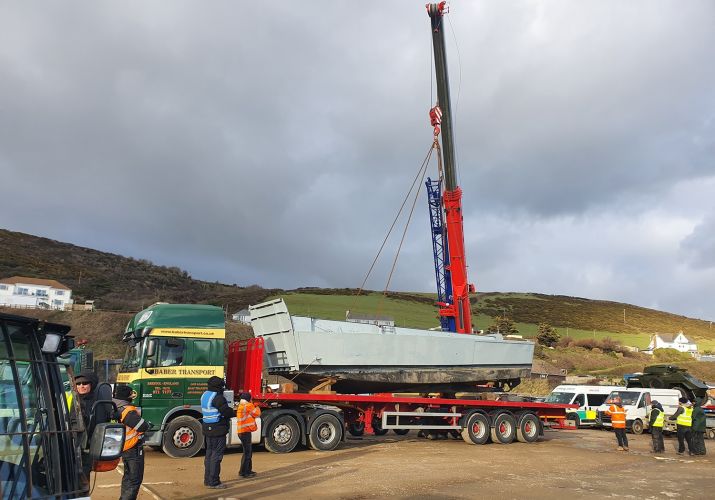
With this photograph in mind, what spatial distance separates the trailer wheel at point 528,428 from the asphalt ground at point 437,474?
95 centimetres

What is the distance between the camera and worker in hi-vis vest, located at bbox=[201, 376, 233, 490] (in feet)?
28.1

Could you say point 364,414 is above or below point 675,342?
below

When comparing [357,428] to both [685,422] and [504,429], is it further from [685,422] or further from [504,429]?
[685,422]

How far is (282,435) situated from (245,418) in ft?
9.84

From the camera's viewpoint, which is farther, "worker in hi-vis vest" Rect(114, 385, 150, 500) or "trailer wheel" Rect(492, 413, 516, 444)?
"trailer wheel" Rect(492, 413, 516, 444)

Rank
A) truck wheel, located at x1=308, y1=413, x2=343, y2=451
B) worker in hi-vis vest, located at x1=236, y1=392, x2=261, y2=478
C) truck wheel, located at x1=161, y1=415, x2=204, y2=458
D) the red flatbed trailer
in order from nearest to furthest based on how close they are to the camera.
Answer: worker in hi-vis vest, located at x1=236, y1=392, x2=261, y2=478 → truck wheel, located at x1=161, y1=415, x2=204, y2=458 → the red flatbed trailer → truck wheel, located at x1=308, y1=413, x2=343, y2=451

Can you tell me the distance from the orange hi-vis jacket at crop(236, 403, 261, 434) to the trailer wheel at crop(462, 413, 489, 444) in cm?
705

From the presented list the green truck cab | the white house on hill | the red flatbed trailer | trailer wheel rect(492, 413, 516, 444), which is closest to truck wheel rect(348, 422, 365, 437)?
the red flatbed trailer

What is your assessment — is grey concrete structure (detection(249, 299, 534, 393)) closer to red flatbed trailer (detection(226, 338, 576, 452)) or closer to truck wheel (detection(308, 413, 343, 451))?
red flatbed trailer (detection(226, 338, 576, 452))

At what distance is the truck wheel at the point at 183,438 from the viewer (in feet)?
38.4

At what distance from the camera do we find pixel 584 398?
22.2 meters

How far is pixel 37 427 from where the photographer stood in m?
3.31

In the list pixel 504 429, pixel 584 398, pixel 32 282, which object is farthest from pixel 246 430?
pixel 32 282

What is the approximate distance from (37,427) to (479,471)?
9085 mm
